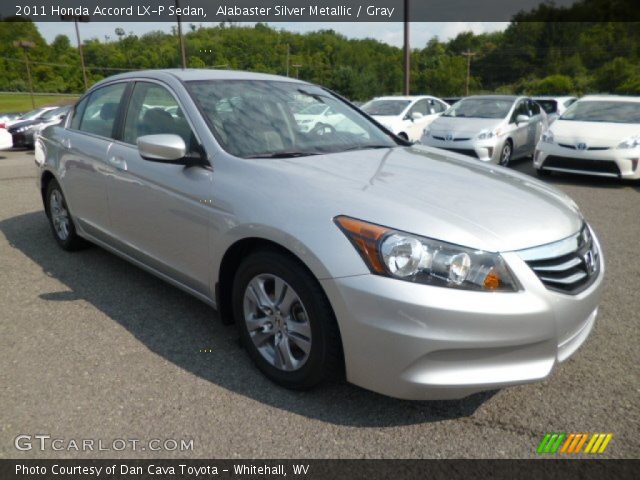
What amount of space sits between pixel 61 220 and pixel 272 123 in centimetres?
268

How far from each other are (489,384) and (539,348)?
27 centimetres

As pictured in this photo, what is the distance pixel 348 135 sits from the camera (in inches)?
140

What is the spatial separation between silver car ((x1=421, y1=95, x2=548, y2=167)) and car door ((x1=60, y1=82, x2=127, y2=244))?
22.8 feet

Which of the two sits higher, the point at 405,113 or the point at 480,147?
the point at 405,113

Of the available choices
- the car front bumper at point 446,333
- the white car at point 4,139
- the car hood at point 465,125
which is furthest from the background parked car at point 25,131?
the car front bumper at point 446,333

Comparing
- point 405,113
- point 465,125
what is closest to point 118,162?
point 465,125

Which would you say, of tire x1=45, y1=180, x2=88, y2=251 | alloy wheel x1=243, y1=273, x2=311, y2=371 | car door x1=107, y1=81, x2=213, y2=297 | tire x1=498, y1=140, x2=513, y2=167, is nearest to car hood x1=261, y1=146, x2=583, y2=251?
alloy wheel x1=243, y1=273, x2=311, y2=371

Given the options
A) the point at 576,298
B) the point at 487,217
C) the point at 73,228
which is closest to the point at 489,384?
the point at 576,298

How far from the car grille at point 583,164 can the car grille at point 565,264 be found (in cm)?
651

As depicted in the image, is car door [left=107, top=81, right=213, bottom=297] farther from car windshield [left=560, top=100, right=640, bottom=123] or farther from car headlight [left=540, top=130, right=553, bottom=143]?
car windshield [left=560, top=100, right=640, bottom=123]

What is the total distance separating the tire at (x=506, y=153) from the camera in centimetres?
1004

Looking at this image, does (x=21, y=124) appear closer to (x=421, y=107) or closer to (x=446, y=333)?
(x=421, y=107)

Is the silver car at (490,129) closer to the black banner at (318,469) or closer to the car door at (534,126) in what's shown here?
the car door at (534,126)

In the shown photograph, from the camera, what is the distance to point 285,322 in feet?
8.54
